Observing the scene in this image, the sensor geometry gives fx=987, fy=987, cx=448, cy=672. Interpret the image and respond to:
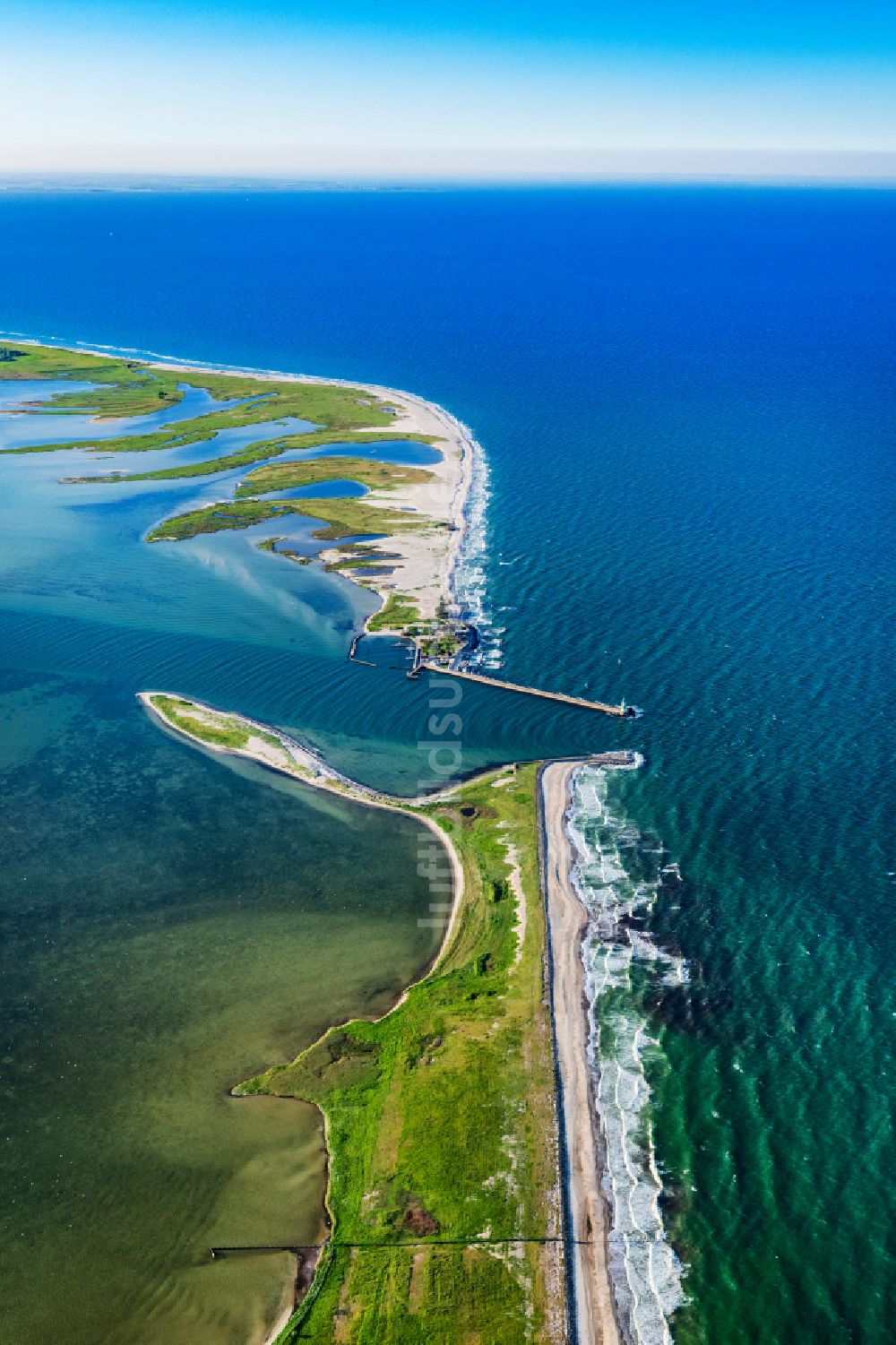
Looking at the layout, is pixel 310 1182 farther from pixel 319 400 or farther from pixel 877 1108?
pixel 319 400

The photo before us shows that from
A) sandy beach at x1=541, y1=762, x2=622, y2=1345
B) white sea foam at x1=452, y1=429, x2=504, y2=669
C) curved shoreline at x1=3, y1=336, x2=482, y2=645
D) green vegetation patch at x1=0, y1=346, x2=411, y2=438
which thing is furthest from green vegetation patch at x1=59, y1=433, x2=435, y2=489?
sandy beach at x1=541, y1=762, x2=622, y2=1345

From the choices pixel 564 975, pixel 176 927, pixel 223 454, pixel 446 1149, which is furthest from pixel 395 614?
pixel 223 454

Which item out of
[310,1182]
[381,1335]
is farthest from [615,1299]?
[310,1182]

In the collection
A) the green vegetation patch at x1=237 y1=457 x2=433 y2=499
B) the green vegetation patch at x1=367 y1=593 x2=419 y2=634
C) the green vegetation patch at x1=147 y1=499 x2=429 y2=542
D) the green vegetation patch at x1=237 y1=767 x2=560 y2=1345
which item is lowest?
the green vegetation patch at x1=237 y1=767 x2=560 y2=1345

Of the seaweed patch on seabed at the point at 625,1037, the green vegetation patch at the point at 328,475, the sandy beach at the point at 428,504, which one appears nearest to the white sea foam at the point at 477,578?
the sandy beach at the point at 428,504

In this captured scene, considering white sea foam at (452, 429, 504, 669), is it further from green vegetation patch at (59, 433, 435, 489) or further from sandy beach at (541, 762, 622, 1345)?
green vegetation patch at (59, 433, 435, 489)
